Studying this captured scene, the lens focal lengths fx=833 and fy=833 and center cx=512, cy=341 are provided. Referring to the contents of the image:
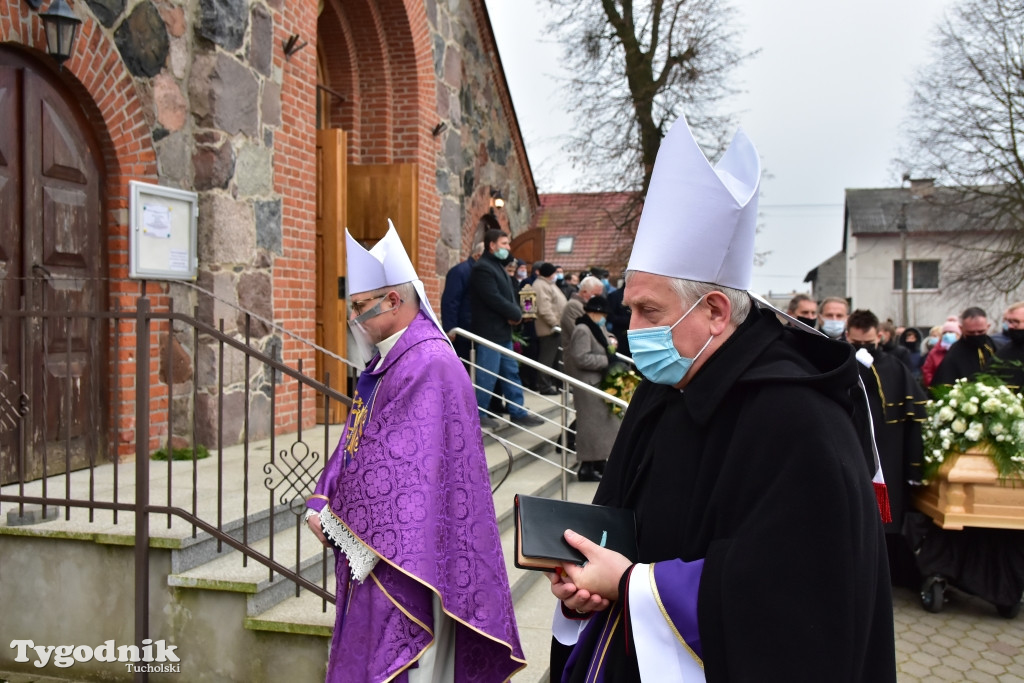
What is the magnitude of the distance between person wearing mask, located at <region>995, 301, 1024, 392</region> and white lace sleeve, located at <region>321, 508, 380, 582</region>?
615 centimetres

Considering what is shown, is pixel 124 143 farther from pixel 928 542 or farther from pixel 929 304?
pixel 929 304

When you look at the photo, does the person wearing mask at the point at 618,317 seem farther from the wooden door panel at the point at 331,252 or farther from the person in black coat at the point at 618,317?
the wooden door panel at the point at 331,252

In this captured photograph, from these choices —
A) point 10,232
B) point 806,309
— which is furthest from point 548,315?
point 10,232

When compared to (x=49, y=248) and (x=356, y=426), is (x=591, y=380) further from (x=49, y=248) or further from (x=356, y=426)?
(x=356, y=426)

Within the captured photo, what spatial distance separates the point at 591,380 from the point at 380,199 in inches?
114

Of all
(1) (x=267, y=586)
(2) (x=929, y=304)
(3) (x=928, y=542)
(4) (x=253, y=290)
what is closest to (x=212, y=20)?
(4) (x=253, y=290)

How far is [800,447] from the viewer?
154 cm

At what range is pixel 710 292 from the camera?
177 centimetres

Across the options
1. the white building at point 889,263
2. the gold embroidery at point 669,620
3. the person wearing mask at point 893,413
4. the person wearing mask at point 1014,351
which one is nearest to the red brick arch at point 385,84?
the person wearing mask at point 893,413

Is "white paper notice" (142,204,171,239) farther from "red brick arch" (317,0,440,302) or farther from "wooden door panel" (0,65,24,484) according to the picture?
"red brick arch" (317,0,440,302)

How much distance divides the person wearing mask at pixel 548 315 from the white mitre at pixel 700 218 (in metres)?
7.75

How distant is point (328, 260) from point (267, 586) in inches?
166

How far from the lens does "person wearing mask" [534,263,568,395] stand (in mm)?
9828

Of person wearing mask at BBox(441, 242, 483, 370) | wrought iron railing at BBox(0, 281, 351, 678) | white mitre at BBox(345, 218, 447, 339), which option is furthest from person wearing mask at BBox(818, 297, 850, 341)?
white mitre at BBox(345, 218, 447, 339)
